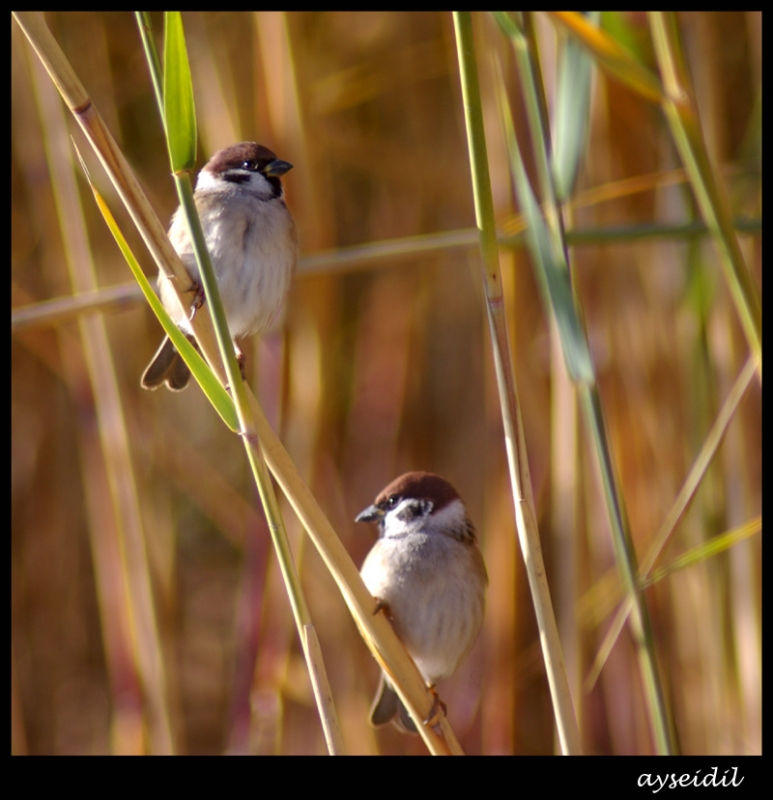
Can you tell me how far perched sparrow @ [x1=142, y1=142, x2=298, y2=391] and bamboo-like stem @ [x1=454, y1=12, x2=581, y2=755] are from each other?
67 centimetres

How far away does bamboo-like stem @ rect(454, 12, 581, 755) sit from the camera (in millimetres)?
873

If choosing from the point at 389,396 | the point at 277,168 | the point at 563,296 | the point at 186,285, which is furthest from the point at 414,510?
the point at 563,296

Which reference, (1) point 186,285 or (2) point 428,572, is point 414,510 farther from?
(1) point 186,285

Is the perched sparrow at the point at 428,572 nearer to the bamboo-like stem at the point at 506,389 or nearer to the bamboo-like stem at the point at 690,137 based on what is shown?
the bamboo-like stem at the point at 506,389

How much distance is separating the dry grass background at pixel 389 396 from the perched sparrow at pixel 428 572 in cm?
26

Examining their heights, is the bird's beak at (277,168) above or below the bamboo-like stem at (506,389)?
above

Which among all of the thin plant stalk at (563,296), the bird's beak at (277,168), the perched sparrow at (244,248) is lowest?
the thin plant stalk at (563,296)

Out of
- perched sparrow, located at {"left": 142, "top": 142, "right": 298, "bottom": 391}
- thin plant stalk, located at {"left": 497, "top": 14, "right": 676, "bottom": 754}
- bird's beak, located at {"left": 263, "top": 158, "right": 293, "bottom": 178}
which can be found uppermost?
bird's beak, located at {"left": 263, "top": 158, "right": 293, "bottom": 178}

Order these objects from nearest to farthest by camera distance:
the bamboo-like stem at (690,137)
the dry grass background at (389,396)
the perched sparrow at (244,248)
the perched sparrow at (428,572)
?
the bamboo-like stem at (690,137) < the perched sparrow at (244,248) < the perched sparrow at (428,572) < the dry grass background at (389,396)

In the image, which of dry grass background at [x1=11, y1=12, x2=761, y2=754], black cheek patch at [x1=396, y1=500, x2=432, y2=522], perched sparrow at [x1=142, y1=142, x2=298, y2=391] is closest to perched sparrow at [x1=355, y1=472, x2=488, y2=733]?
black cheek patch at [x1=396, y1=500, x2=432, y2=522]

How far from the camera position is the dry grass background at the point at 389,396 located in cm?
190

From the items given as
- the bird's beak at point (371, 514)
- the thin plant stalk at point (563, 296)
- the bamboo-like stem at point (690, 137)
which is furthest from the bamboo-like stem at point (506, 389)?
the bird's beak at point (371, 514)

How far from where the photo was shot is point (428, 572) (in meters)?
1.70

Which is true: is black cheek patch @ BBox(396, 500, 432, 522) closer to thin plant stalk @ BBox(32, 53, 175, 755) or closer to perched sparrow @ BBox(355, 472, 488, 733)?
perched sparrow @ BBox(355, 472, 488, 733)
